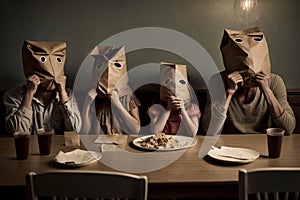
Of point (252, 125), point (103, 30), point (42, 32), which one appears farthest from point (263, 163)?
point (42, 32)

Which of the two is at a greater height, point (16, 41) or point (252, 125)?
point (16, 41)

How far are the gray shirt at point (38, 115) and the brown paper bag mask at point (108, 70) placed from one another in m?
0.21

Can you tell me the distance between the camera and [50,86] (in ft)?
7.00

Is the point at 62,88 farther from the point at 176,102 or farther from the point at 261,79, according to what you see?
the point at 261,79

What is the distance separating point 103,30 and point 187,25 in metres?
0.54

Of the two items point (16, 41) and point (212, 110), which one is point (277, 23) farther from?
point (16, 41)

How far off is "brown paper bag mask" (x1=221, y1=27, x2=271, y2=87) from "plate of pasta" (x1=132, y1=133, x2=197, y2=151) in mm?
455

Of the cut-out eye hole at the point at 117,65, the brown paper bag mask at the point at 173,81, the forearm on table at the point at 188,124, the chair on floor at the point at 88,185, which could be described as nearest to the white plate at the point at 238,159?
the forearm on table at the point at 188,124

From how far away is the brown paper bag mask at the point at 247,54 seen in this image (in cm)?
208

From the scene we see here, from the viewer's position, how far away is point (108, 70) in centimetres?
205

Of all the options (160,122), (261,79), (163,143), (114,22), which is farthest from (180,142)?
(114,22)

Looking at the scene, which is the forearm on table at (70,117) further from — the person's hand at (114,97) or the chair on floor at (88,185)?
the chair on floor at (88,185)

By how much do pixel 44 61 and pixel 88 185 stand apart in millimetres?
1048

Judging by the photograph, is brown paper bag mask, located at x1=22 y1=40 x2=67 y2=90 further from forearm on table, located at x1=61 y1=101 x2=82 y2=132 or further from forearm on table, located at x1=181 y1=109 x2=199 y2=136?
forearm on table, located at x1=181 y1=109 x2=199 y2=136
